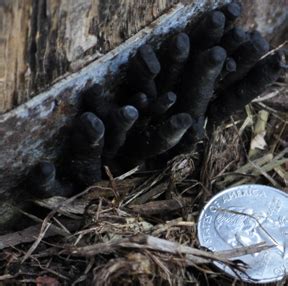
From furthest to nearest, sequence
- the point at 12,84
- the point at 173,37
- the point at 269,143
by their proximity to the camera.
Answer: the point at 269,143 < the point at 173,37 < the point at 12,84

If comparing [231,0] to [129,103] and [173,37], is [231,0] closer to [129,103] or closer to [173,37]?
[173,37]

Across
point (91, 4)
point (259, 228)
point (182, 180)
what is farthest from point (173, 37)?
point (259, 228)

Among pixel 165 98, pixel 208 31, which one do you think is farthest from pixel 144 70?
pixel 208 31

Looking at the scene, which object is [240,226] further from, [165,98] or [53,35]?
[53,35]

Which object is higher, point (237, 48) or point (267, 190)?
point (237, 48)

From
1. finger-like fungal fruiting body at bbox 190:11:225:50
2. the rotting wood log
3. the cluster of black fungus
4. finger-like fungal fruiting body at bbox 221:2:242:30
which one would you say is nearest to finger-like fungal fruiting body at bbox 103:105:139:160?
the cluster of black fungus

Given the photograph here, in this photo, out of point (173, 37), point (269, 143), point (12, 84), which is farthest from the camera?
point (269, 143)

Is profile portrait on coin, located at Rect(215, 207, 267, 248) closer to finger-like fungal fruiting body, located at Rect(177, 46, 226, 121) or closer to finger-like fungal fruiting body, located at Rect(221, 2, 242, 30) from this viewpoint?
finger-like fungal fruiting body, located at Rect(177, 46, 226, 121)
